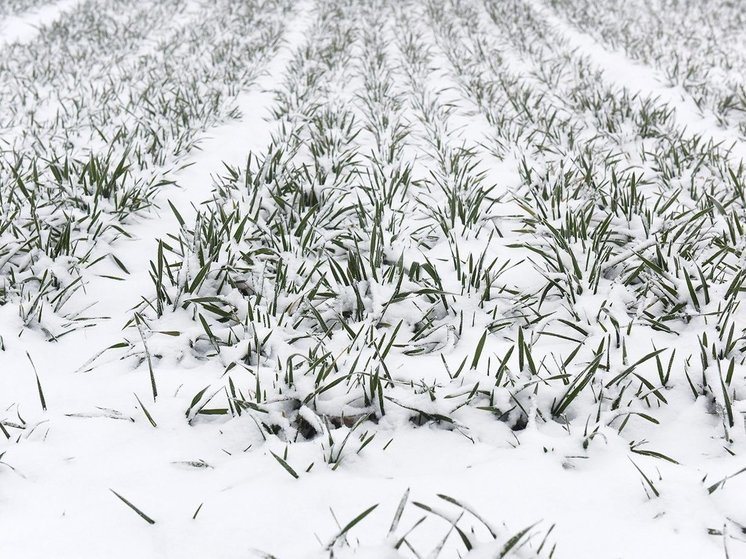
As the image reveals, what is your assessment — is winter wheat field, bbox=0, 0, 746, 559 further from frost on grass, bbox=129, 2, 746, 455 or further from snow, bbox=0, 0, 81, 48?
snow, bbox=0, 0, 81, 48

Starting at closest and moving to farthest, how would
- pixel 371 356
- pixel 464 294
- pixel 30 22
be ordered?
1. pixel 371 356
2. pixel 464 294
3. pixel 30 22

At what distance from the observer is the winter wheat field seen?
119 centimetres

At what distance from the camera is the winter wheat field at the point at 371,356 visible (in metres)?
1.19

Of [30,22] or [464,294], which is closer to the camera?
[464,294]

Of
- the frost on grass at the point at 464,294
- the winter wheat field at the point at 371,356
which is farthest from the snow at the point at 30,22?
the frost on grass at the point at 464,294

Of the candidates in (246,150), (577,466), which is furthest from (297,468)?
(246,150)

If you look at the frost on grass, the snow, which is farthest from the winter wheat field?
the snow

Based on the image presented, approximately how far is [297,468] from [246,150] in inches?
121

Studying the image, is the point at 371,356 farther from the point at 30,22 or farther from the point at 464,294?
the point at 30,22

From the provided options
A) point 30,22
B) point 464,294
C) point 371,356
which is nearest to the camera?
point 371,356

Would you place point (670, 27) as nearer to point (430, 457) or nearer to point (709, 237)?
point (709, 237)

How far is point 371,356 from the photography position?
1.74 meters

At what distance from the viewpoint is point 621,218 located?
2.50 meters

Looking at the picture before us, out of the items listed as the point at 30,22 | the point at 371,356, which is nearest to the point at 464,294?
the point at 371,356
